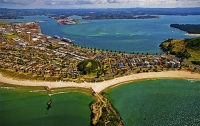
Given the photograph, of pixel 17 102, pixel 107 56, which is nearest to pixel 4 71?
pixel 17 102

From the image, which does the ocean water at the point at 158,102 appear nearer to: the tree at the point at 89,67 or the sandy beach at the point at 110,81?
the sandy beach at the point at 110,81

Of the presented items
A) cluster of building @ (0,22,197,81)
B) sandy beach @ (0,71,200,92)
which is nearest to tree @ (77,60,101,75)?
cluster of building @ (0,22,197,81)

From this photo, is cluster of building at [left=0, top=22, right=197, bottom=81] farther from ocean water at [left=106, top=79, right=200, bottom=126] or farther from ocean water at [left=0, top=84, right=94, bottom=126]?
ocean water at [left=0, top=84, right=94, bottom=126]


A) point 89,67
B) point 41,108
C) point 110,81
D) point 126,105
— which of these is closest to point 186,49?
point 110,81

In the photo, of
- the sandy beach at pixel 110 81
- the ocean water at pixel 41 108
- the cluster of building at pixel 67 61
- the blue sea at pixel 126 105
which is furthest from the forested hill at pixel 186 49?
the ocean water at pixel 41 108

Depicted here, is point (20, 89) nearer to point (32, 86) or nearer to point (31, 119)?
point (32, 86)

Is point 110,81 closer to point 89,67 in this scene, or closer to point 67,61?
point 89,67
